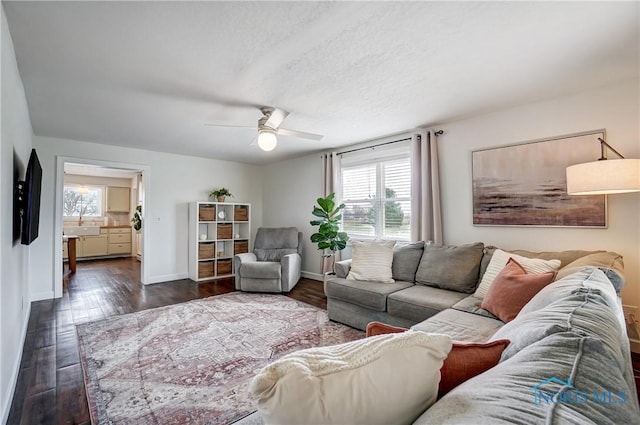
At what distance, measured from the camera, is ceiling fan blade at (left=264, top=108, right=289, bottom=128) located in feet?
9.37

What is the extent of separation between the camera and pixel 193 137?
4.20 m

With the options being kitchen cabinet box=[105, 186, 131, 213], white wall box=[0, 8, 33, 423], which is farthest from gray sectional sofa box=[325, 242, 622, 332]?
kitchen cabinet box=[105, 186, 131, 213]

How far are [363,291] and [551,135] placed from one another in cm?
245

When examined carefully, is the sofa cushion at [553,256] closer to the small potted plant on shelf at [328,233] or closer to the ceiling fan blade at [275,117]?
the small potted plant on shelf at [328,233]

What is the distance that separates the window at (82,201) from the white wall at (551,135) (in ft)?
31.0

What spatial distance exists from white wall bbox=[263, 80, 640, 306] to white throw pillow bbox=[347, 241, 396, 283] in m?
0.90

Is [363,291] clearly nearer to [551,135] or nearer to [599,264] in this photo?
[599,264]

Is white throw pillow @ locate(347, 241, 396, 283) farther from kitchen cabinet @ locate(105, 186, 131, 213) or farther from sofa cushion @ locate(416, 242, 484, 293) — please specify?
kitchen cabinet @ locate(105, 186, 131, 213)

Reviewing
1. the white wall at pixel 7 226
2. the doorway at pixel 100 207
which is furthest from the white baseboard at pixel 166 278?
A: the white wall at pixel 7 226

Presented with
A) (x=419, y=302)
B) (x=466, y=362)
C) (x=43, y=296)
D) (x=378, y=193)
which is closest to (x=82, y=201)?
(x=43, y=296)

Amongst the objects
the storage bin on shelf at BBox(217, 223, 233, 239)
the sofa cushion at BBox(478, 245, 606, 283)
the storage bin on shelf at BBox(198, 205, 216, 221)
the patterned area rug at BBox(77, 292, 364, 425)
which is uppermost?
the storage bin on shelf at BBox(198, 205, 216, 221)

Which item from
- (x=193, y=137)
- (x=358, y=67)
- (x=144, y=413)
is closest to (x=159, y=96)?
(x=193, y=137)

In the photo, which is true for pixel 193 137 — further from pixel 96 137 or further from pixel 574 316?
pixel 574 316

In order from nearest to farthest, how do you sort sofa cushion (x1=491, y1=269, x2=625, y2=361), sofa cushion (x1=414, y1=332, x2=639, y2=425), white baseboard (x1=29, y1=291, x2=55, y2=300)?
sofa cushion (x1=414, y1=332, x2=639, y2=425) → sofa cushion (x1=491, y1=269, x2=625, y2=361) → white baseboard (x1=29, y1=291, x2=55, y2=300)
